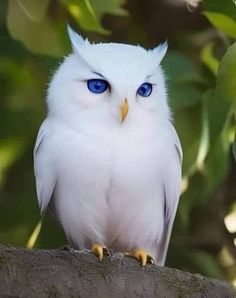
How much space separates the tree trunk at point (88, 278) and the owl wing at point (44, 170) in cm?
11

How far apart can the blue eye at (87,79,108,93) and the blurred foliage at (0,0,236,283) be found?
8cm

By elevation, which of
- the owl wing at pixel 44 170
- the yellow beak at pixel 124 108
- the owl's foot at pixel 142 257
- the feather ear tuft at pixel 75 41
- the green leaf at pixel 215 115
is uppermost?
the feather ear tuft at pixel 75 41

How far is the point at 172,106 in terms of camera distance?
77 centimetres

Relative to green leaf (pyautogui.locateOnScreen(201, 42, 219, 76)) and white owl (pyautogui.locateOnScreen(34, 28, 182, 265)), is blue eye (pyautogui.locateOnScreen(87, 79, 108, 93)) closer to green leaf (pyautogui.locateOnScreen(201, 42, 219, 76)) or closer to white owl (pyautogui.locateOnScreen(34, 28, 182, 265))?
white owl (pyautogui.locateOnScreen(34, 28, 182, 265))

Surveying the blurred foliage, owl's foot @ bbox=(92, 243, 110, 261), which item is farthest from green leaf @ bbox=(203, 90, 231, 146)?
owl's foot @ bbox=(92, 243, 110, 261)

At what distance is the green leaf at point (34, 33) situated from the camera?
73cm

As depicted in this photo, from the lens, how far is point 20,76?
769 mm

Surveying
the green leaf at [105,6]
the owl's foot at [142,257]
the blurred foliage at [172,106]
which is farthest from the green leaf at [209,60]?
the owl's foot at [142,257]

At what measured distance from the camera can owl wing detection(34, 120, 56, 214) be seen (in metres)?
0.69

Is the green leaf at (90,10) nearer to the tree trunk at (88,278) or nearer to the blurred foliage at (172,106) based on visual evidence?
the blurred foliage at (172,106)

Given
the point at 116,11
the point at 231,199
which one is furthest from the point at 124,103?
the point at 231,199

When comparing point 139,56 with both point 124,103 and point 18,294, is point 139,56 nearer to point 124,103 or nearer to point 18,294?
point 124,103

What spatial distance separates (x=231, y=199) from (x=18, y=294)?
42 cm

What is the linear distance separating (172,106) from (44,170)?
0.52ft
